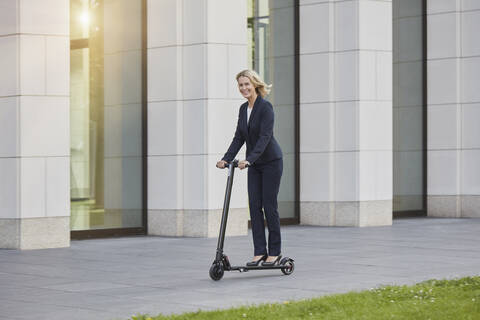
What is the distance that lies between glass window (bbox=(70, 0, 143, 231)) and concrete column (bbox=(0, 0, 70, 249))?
114cm

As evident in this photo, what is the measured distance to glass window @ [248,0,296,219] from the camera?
17484mm

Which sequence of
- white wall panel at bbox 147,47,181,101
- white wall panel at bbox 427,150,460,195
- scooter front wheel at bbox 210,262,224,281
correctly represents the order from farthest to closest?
1. white wall panel at bbox 427,150,460,195
2. white wall panel at bbox 147,47,181,101
3. scooter front wheel at bbox 210,262,224,281

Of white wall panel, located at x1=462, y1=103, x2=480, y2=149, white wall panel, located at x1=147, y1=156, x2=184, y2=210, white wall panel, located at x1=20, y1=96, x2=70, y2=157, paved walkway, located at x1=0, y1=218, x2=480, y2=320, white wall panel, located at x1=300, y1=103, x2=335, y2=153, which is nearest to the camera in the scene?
paved walkway, located at x1=0, y1=218, x2=480, y2=320

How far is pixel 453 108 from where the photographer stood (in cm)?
1984

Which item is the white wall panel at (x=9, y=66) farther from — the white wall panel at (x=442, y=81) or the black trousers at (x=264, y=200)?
the white wall panel at (x=442, y=81)

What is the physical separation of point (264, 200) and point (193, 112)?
5541 mm

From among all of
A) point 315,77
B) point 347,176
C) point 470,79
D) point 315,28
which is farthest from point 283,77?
point 470,79

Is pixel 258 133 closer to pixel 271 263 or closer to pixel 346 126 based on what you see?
pixel 271 263

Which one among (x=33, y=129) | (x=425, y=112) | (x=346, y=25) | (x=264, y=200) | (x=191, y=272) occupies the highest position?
(x=346, y=25)

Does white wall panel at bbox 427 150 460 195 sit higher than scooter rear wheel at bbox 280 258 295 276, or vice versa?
white wall panel at bbox 427 150 460 195

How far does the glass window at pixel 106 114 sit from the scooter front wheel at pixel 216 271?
592cm

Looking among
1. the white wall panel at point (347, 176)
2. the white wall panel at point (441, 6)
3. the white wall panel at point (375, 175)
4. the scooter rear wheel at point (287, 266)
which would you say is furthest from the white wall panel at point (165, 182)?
the white wall panel at point (441, 6)

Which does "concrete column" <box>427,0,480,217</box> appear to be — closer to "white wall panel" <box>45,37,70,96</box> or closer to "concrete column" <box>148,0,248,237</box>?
"concrete column" <box>148,0,248,237</box>

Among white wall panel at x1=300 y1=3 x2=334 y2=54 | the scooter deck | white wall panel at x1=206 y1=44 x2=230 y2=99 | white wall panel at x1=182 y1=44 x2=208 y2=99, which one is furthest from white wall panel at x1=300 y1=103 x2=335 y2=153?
the scooter deck
